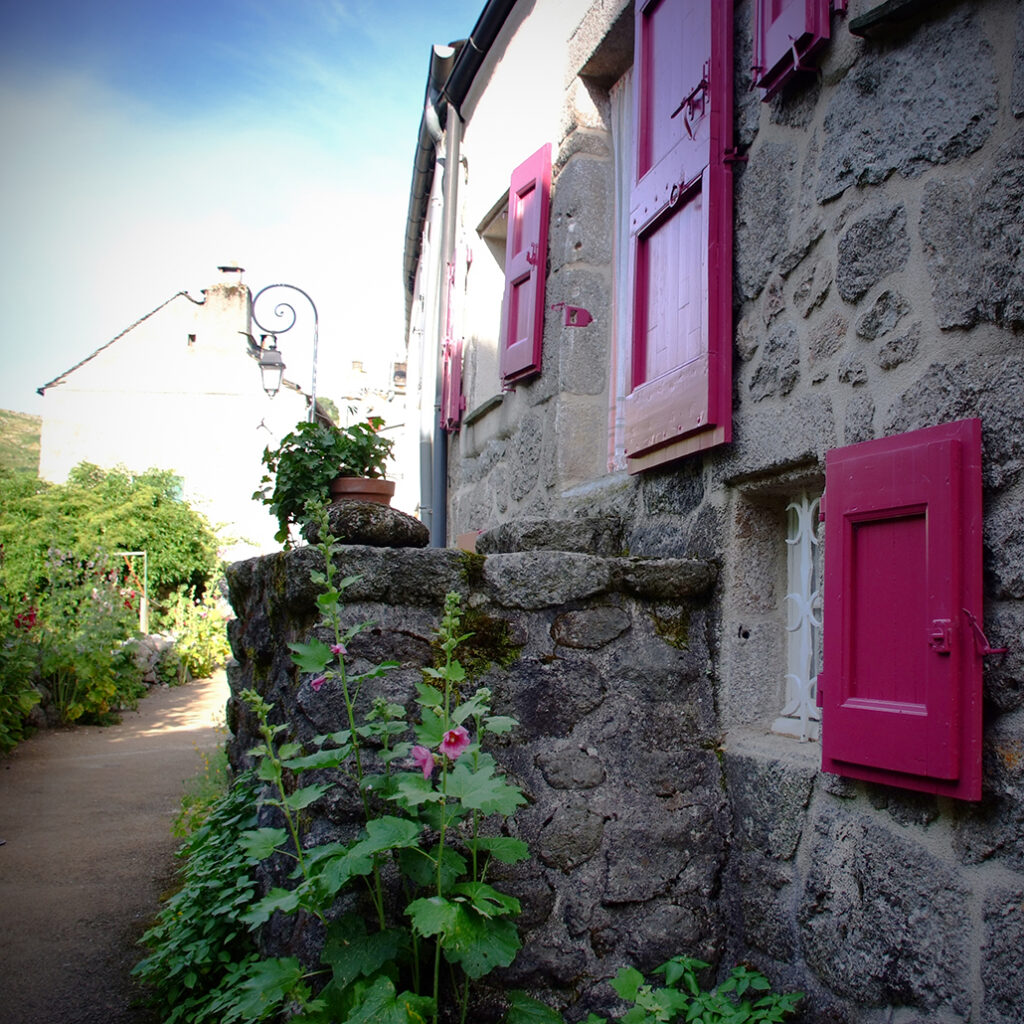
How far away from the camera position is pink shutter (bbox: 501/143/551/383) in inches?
154

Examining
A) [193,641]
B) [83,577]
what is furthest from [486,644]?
[83,577]

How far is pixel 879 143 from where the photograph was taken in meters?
1.88

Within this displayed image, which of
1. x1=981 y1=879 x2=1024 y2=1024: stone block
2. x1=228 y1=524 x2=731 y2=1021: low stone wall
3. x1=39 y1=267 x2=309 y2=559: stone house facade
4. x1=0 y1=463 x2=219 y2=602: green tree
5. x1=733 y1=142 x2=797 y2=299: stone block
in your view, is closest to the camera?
x1=981 y1=879 x2=1024 y2=1024: stone block

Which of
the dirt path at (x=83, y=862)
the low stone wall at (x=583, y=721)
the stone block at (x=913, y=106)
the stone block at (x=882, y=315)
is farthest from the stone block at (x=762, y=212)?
the dirt path at (x=83, y=862)

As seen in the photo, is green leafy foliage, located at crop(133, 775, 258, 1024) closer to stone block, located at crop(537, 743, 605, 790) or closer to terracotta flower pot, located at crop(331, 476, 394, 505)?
stone block, located at crop(537, 743, 605, 790)

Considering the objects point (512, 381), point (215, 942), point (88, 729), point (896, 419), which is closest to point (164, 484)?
point (88, 729)

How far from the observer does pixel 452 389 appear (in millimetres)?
5891

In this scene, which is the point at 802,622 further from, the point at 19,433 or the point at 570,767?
the point at 19,433

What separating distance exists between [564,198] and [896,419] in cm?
240

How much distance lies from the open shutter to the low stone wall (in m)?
0.50

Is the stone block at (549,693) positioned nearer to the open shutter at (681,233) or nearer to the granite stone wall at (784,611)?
the granite stone wall at (784,611)

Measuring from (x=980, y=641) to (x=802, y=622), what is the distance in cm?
76

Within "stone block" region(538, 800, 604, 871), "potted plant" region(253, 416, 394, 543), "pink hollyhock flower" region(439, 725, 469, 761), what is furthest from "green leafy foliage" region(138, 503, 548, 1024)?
"potted plant" region(253, 416, 394, 543)

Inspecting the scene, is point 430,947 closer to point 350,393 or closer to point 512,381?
point 512,381
